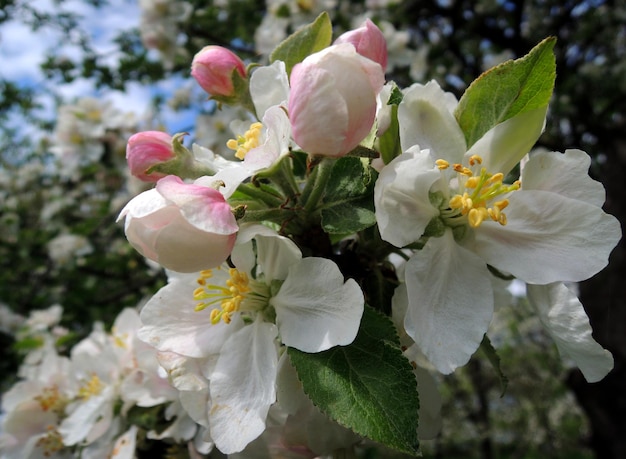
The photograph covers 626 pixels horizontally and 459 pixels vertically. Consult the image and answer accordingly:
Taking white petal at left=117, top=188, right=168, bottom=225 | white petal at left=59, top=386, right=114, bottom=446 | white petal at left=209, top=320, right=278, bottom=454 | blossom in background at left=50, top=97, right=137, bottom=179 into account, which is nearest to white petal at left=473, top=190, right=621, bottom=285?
white petal at left=209, top=320, right=278, bottom=454

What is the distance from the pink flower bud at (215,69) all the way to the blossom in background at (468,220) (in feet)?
1.10

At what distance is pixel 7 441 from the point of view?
4.89ft

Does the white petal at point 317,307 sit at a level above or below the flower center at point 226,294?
above

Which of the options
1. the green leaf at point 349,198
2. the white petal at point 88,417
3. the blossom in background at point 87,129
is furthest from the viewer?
the blossom in background at point 87,129

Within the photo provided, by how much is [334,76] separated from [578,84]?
4.49 m

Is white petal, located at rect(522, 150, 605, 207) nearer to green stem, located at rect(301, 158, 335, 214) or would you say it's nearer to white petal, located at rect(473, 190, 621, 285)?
white petal, located at rect(473, 190, 621, 285)

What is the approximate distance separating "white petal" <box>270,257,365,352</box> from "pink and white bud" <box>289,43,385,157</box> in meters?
0.18

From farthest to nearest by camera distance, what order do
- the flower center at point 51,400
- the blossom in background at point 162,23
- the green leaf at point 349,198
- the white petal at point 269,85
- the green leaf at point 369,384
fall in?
1. the blossom in background at point 162,23
2. the flower center at point 51,400
3. the white petal at point 269,85
4. the green leaf at point 349,198
5. the green leaf at point 369,384

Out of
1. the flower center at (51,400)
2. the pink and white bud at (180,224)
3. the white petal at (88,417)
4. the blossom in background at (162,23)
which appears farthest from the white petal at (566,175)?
the blossom in background at (162,23)

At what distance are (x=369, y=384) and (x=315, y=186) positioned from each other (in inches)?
11.8

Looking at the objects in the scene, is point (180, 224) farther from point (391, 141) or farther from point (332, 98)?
point (391, 141)

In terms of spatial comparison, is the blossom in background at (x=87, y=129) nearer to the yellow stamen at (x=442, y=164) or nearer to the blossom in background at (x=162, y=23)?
the blossom in background at (x=162, y=23)

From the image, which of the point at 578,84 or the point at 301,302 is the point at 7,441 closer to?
the point at 301,302

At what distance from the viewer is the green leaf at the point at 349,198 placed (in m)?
0.74
